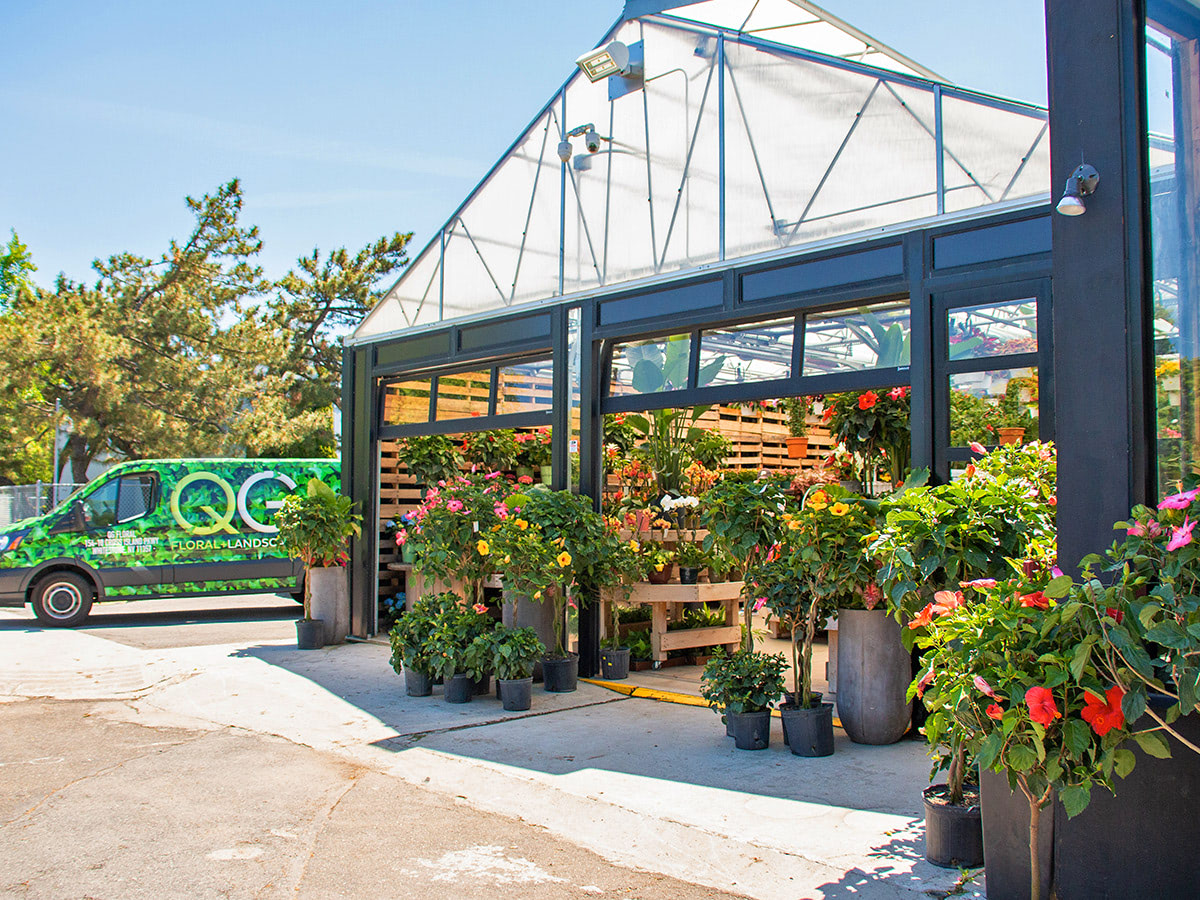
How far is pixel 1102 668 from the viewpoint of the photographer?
9.20 feet

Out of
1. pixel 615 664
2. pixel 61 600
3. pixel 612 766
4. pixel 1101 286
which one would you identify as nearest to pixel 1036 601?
pixel 1101 286

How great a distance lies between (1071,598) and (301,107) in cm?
1286

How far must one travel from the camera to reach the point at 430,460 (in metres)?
10.2

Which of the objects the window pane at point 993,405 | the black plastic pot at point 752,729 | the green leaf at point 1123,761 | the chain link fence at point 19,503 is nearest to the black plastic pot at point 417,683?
the black plastic pot at point 752,729

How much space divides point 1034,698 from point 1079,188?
1718 millimetres

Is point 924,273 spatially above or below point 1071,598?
above

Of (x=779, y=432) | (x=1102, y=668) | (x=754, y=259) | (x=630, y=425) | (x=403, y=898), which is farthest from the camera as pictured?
(x=779, y=432)

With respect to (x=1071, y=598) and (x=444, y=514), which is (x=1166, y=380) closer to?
(x=1071, y=598)

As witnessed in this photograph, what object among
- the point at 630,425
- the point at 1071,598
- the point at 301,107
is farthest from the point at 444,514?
the point at 301,107

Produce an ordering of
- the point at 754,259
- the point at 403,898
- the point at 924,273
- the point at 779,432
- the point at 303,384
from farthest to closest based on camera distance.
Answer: the point at 303,384, the point at 779,432, the point at 754,259, the point at 924,273, the point at 403,898

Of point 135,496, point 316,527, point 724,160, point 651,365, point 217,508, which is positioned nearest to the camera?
point 724,160

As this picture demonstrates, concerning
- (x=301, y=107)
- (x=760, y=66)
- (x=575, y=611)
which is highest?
(x=301, y=107)

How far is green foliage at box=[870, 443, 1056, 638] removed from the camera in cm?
440

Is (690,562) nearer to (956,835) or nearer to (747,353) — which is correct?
(747,353)
